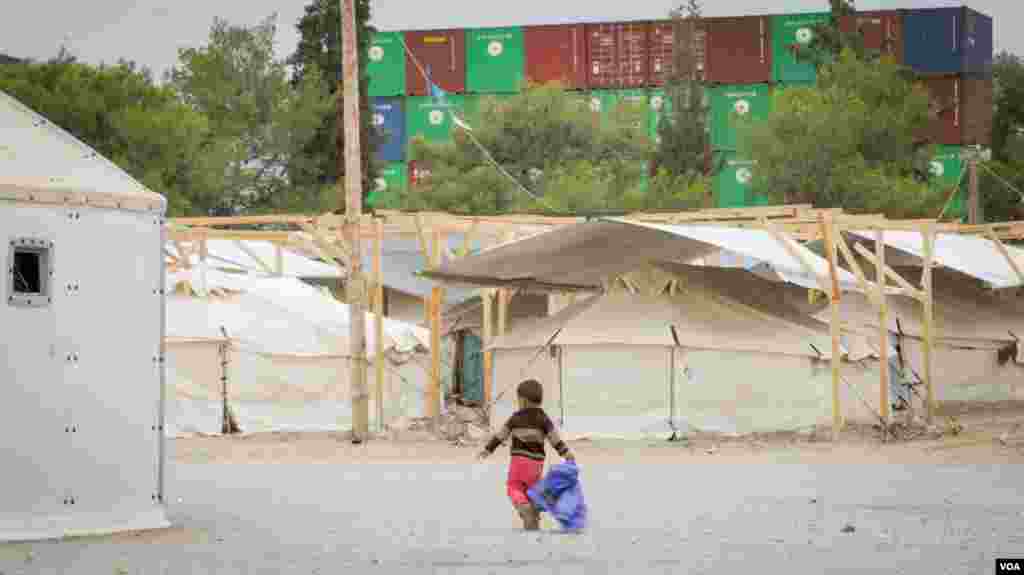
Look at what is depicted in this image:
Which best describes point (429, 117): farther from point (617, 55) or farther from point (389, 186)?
point (617, 55)

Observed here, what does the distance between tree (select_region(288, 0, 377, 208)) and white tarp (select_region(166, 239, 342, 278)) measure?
19172mm

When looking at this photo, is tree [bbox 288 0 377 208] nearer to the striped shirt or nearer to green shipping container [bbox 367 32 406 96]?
green shipping container [bbox 367 32 406 96]

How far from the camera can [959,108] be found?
71812 millimetres

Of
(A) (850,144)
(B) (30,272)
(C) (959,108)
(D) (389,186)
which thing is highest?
(C) (959,108)

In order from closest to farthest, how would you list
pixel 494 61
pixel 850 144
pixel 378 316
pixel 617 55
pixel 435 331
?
pixel 435 331 → pixel 378 316 → pixel 850 144 → pixel 494 61 → pixel 617 55

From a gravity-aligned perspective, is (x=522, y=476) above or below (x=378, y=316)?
below

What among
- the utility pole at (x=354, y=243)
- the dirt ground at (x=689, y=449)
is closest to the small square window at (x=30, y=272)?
the dirt ground at (x=689, y=449)

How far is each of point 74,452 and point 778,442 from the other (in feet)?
47.4

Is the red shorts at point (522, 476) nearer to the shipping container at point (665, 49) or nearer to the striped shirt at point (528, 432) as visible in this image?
the striped shirt at point (528, 432)

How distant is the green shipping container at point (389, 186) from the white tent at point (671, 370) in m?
34.4

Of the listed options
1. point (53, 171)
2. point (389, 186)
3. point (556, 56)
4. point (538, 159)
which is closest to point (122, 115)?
point (389, 186)

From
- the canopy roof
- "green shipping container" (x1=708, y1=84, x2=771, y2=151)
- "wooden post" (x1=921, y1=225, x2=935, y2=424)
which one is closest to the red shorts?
the canopy roof

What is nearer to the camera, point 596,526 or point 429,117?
point 596,526

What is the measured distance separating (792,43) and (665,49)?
212 inches
